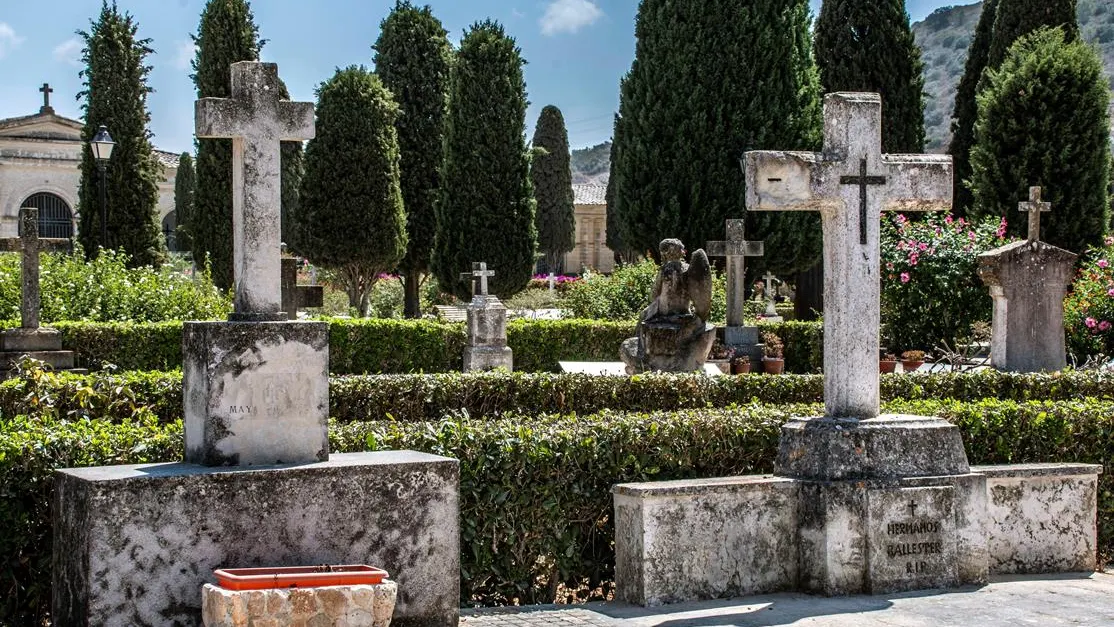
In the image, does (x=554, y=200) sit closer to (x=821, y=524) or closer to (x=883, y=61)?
(x=883, y=61)

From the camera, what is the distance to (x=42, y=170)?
46438 mm

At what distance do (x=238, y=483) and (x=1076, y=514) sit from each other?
4540 mm

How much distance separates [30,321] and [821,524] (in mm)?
12055

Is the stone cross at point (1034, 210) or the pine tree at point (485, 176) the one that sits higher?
the pine tree at point (485, 176)

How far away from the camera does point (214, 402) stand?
16.6 ft

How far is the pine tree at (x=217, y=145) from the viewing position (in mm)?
27656

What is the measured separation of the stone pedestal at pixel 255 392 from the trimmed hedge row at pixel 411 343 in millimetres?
12000

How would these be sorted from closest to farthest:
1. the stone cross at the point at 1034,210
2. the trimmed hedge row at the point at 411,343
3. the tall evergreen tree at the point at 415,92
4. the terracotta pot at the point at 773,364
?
1. the stone cross at the point at 1034,210
2. the trimmed hedge row at the point at 411,343
3. the terracotta pot at the point at 773,364
4. the tall evergreen tree at the point at 415,92

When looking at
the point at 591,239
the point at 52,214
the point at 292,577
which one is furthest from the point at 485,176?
the point at 591,239

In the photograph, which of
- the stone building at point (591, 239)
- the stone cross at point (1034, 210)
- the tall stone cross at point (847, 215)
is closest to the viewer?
the tall stone cross at point (847, 215)

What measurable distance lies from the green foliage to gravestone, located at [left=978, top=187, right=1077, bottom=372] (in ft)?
24.7

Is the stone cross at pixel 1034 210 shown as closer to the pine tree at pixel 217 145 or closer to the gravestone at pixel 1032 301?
the gravestone at pixel 1032 301

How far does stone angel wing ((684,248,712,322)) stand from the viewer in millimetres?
13164

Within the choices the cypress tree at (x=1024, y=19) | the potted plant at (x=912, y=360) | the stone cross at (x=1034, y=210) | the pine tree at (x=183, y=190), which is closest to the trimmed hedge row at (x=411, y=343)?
the potted plant at (x=912, y=360)
